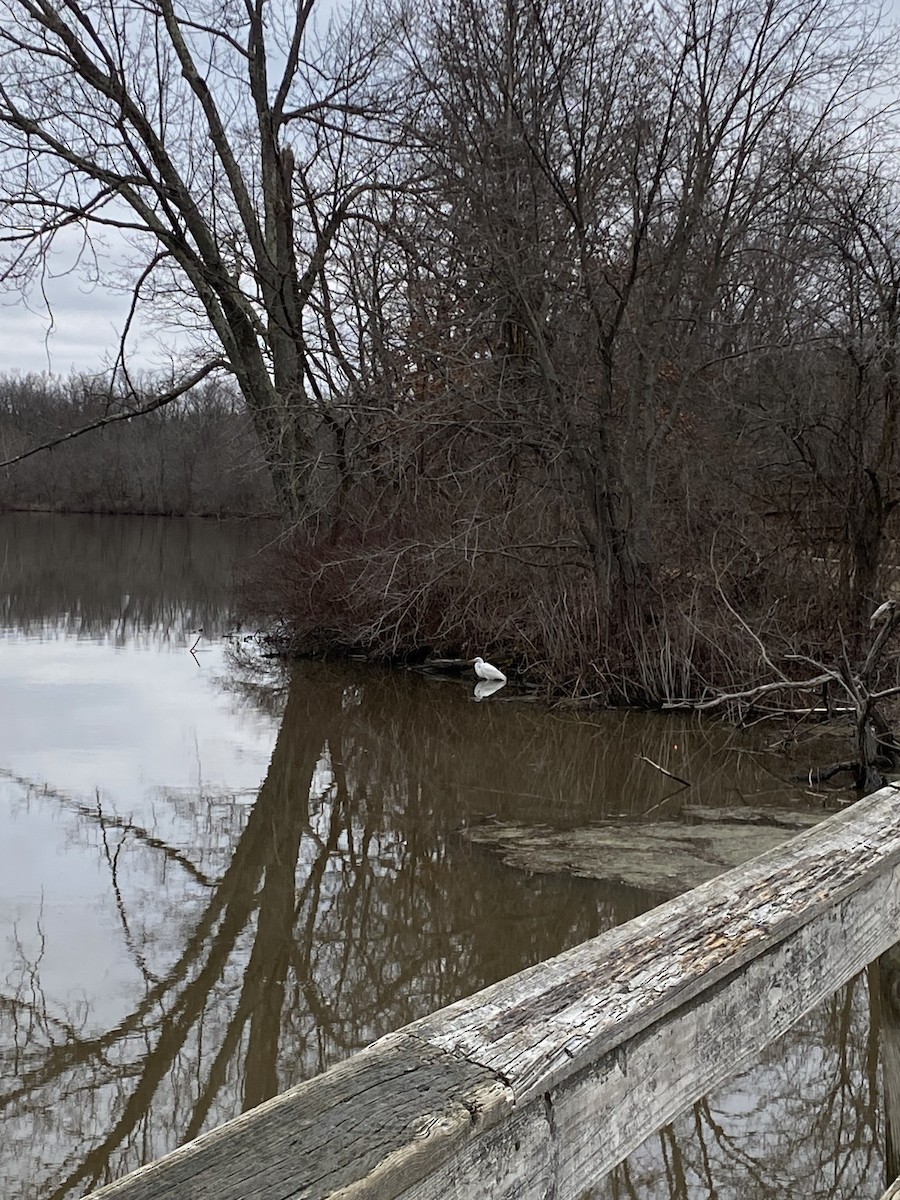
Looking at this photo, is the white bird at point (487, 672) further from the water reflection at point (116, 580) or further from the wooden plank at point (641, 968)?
the wooden plank at point (641, 968)

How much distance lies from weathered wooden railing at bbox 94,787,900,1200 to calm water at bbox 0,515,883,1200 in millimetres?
2519

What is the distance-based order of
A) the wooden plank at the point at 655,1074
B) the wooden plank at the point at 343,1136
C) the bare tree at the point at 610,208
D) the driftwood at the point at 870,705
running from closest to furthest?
the wooden plank at the point at 343,1136
the wooden plank at the point at 655,1074
the driftwood at the point at 870,705
the bare tree at the point at 610,208

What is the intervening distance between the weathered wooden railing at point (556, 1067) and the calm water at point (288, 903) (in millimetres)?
2519

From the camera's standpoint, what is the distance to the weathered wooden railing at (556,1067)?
108cm

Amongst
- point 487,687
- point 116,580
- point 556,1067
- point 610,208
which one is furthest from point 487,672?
point 116,580

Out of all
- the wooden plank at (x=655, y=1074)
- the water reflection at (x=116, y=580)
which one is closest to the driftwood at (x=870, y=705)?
Result: the wooden plank at (x=655, y=1074)

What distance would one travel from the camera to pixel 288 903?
6.92 metres

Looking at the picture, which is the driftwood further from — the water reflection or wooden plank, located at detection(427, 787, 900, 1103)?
the water reflection

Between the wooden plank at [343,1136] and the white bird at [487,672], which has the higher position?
the wooden plank at [343,1136]

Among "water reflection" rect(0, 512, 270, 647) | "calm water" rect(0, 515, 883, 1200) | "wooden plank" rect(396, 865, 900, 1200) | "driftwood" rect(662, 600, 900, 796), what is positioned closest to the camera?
"wooden plank" rect(396, 865, 900, 1200)

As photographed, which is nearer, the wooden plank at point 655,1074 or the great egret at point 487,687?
the wooden plank at point 655,1074

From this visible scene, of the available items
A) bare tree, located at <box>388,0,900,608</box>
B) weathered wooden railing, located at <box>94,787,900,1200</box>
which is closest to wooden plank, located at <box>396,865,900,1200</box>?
weathered wooden railing, located at <box>94,787,900,1200</box>

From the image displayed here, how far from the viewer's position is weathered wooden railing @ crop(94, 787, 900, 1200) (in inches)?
42.6

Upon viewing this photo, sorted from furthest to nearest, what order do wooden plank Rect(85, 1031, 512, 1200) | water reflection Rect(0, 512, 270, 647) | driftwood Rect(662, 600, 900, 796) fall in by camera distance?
1. water reflection Rect(0, 512, 270, 647)
2. driftwood Rect(662, 600, 900, 796)
3. wooden plank Rect(85, 1031, 512, 1200)
